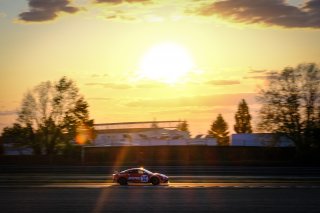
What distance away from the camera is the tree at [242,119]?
119 m

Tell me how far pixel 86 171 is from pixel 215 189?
21153mm

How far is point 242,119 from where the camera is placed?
395ft

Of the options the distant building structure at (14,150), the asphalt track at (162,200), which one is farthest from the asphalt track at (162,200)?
the distant building structure at (14,150)

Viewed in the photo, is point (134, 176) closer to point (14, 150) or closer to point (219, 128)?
point (14, 150)

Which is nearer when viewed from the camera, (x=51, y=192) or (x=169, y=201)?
(x=169, y=201)

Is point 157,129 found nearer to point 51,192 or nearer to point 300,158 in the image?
point 300,158

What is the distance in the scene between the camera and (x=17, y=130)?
71.4 meters

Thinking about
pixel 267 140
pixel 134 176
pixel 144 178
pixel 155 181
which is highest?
pixel 267 140

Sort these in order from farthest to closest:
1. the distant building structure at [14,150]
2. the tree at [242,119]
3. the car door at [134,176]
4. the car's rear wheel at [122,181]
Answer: the tree at [242,119] < the distant building structure at [14,150] < the car's rear wheel at [122,181] < the car door at [134,176]

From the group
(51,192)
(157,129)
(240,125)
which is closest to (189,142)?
(157,129)

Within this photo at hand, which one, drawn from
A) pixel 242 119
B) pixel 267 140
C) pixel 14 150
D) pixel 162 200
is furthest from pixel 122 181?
pixel 242 119

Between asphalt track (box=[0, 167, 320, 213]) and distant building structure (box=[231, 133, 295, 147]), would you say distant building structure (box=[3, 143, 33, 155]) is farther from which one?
asphalt track (box=[0, 167, 320, 213])

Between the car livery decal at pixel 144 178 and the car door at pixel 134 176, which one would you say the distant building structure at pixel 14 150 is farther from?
the car livery decal at pixel 144 178

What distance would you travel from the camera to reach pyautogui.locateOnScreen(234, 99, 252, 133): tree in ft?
389
